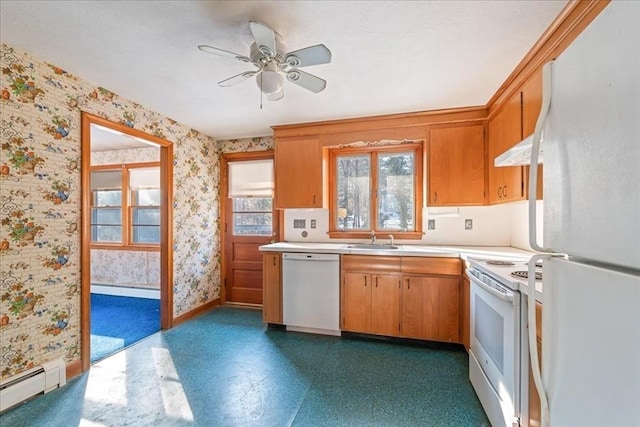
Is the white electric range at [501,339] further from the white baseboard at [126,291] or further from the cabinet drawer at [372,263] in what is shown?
the white baseboard at [126,291]

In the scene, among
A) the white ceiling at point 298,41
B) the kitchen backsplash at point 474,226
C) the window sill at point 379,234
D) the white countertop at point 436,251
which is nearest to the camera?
the white ceiling at point 298,41

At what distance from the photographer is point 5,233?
71.7 inches

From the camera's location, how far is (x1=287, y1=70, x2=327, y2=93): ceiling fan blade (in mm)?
1810

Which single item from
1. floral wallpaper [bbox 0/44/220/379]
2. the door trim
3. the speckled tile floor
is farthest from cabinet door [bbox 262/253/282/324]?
floral wallpaper [bbox 0/44/220/379]

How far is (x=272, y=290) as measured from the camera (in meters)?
3.12

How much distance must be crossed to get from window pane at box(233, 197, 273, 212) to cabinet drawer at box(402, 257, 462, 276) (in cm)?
201

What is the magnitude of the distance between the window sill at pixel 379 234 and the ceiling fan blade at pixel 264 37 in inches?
89.1

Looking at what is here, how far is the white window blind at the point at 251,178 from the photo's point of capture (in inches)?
153

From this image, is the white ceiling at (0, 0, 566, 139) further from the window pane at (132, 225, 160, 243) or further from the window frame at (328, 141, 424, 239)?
the window pane at (132, 225, 160, 243)

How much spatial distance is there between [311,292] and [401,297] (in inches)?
35.9

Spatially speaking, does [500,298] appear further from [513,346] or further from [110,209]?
[110,209]

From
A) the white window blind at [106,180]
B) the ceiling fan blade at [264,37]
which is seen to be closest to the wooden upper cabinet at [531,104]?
the ceiling fan blade at [264,37]

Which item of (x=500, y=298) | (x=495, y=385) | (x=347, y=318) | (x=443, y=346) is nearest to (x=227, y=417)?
(x=347, y=318)

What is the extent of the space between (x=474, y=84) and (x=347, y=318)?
2425 millimetres
